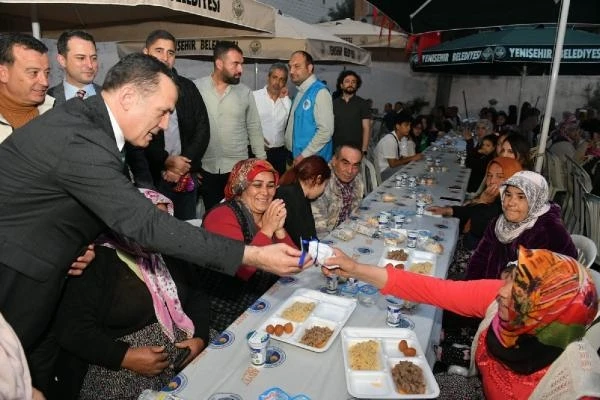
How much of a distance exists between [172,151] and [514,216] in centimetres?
291

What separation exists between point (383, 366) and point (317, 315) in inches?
18.3

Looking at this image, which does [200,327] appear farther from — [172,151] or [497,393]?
[172,151]

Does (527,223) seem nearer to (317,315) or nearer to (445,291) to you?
(445,291)

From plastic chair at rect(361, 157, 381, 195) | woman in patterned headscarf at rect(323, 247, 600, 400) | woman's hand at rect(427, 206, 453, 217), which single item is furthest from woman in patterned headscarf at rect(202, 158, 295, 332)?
plastic chair at rect(361, 157, 381, 195)

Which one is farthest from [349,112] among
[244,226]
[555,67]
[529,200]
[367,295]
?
[367,295]

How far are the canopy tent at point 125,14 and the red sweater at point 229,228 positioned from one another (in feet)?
4.56

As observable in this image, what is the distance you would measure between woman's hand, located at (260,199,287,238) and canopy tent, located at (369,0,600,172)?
12.5ft

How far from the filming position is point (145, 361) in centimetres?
198

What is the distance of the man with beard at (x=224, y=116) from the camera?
4184 millimetres

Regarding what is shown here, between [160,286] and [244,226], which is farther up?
[244,226]

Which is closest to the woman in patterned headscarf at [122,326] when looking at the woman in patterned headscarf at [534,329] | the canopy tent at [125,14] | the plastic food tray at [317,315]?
the plastic food tray at [317,315]

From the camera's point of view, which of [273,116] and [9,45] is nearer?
[9,45]

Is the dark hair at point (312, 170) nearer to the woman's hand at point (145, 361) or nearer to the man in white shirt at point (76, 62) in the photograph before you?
the man in white shirt at point (76, 62)

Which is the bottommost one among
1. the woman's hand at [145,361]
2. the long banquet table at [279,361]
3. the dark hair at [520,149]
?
the woman's hand at [145,361]
